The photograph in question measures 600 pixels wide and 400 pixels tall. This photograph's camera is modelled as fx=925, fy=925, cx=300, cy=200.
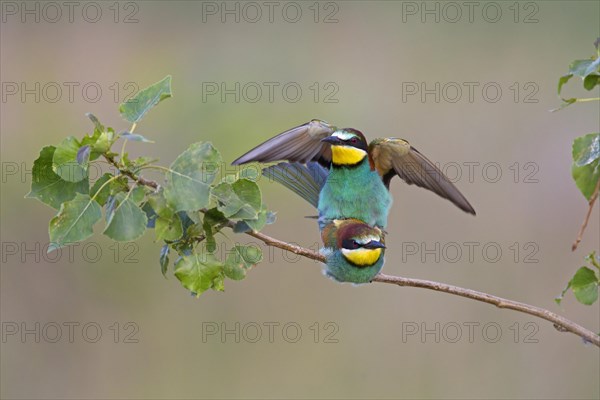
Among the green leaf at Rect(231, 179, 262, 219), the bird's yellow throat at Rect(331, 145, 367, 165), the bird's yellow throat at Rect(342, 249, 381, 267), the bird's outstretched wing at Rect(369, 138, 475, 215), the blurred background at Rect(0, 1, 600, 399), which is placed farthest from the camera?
the blurred background at Rect(0, 1, 600, 399)

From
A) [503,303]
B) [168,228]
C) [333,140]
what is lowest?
[503,303]

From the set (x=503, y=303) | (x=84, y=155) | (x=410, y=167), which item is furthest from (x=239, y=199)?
(x=410, y=167)

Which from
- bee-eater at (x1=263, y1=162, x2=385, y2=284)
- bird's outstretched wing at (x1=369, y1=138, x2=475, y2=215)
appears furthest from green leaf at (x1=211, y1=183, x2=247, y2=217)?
bird's outstretched wing at (x1=369, y1=138, x2=475, y2=215)

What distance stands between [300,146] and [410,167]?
0.88 feet

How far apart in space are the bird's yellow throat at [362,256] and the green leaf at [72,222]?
2.44 ft

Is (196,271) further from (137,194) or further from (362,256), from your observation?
(362,256)

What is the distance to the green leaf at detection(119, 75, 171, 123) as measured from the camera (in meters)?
1.40

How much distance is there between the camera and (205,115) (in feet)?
11.9

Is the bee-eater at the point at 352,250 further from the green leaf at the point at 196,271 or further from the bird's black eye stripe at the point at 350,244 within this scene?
the green leaf at the point at 196,271

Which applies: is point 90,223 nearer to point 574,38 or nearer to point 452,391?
point 452,391

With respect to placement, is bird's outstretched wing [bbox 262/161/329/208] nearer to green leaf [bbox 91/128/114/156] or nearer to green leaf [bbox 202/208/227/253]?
green leaf [bbox 202/208/227/253]

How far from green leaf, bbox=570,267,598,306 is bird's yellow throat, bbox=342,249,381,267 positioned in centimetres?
50

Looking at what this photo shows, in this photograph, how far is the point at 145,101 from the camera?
142 cm

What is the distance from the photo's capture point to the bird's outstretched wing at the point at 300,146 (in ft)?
6.62
